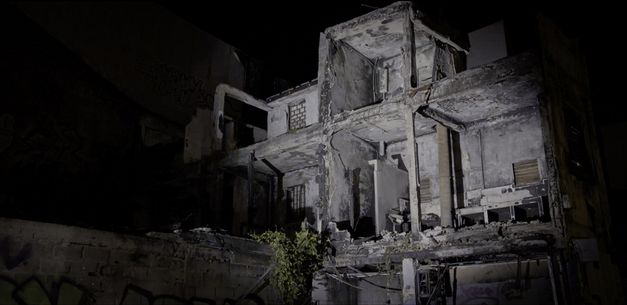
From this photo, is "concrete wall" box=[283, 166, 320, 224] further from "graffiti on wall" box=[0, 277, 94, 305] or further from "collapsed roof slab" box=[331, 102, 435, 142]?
"graffiti on wall" box=[0, 277, 94, 305]

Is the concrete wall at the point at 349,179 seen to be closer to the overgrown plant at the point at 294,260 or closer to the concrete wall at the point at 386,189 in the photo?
the concrete wall at the point at 386,189

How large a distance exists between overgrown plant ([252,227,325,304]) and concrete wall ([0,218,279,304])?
957 mm

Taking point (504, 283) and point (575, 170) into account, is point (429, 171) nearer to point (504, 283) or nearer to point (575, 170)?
point (575, 170)

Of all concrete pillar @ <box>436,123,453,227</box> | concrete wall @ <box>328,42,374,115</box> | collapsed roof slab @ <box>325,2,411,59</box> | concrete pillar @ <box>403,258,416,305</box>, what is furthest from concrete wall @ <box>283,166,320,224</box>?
Result: concrete pillar @ <box>403,258,416,305</box>

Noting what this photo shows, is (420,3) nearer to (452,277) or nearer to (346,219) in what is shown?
(346,219)

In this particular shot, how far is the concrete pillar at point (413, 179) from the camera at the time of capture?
1272 centimetres

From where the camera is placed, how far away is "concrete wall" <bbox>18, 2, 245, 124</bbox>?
1670 cm

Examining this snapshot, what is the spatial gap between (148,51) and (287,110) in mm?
5861

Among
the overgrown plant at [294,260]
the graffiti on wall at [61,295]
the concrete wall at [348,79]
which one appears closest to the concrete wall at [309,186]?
the concrete wall at [348,79]

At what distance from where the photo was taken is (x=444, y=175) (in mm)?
14133

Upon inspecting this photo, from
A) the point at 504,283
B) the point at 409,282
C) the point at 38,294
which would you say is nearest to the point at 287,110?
the point at 409,282

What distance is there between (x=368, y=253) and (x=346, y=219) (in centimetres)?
195

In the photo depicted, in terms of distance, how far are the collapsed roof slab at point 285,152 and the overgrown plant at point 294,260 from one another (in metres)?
3.38

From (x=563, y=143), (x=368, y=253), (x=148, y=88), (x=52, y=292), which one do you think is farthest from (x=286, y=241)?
(x=148, y=88)
